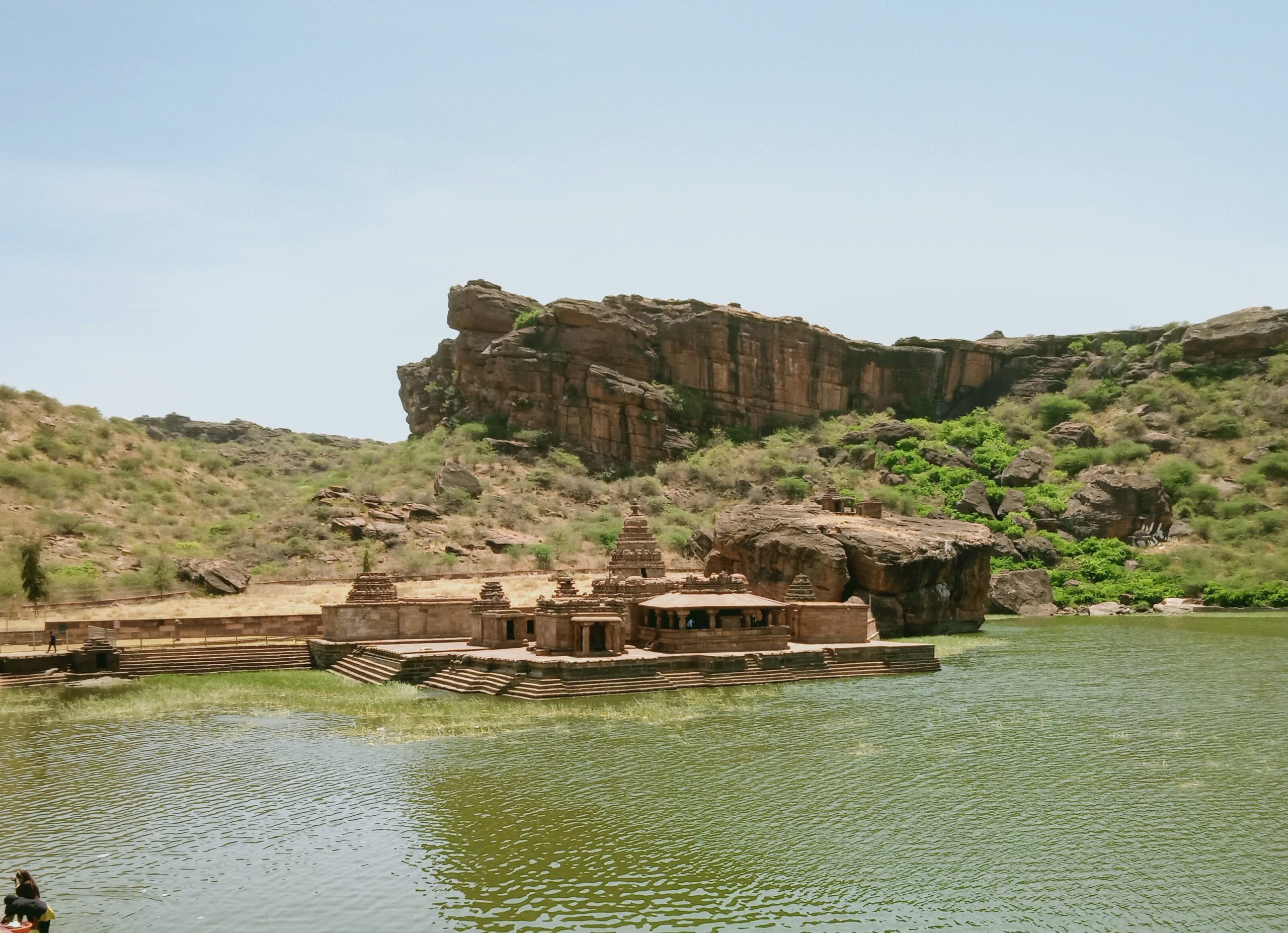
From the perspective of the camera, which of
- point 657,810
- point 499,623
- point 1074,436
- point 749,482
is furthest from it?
point 1074,436

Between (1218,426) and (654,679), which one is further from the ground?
(1218,426)

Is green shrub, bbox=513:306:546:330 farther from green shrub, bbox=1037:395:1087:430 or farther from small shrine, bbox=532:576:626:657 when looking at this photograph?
small shrine, bbox=532:576:626:657

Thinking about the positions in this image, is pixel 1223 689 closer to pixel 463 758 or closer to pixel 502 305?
pixel 463 758

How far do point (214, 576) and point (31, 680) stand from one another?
13953 mm

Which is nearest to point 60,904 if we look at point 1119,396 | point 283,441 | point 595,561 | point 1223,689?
point 1223,689

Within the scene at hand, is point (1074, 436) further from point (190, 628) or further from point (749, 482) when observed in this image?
point (190, 628)

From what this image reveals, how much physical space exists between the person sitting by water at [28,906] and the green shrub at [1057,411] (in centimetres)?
7526

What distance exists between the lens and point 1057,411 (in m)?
81.2

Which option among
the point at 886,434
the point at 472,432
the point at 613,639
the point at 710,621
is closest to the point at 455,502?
the point at 472,432

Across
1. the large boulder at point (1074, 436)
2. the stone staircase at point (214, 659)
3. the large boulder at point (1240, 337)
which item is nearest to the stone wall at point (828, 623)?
the stone staircase at point (214, 659)

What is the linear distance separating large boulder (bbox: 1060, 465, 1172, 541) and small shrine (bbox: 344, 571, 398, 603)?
127ft

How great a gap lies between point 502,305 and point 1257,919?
67451mm

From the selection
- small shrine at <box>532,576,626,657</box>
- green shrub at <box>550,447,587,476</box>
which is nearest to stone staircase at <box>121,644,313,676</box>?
small shrine at <box>532,576,626,657</box>

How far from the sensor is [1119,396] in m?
82.2
